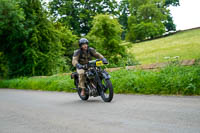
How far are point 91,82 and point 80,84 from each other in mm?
368

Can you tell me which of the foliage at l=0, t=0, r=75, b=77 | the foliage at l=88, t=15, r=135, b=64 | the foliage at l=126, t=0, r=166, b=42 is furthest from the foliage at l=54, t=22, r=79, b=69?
the foliage at l=126, t=0, r=166, b=42

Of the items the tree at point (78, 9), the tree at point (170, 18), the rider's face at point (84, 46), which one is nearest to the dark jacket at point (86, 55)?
the rider's face at point (84, 46)

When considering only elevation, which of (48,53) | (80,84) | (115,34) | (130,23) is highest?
(130,23)

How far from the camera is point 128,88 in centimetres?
950

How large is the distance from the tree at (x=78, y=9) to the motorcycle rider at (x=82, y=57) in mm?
36230

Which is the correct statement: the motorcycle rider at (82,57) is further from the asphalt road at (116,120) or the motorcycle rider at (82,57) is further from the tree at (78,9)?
the tree at (78,9)

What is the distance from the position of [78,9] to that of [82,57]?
3789cm

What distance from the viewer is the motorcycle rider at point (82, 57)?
813 centimetres

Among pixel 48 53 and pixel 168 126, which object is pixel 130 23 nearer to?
pixel 48 53

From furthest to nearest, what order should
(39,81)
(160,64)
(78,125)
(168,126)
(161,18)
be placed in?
(161,18)
(39,81)
(160,64)
(78,125)
(168,126)

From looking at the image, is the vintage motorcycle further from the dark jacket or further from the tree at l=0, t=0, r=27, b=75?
the tree at l=0, t=0, r=27, b=75

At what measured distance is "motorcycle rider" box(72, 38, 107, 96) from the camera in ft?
26.7

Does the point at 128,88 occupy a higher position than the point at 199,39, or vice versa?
the point at 199,39

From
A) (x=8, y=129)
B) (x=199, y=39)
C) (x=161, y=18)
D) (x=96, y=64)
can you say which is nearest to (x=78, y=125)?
(x=8, y=129)
